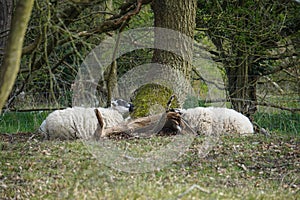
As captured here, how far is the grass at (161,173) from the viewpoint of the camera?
4.38m

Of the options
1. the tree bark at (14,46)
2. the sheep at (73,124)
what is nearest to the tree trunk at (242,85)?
the sheep at (73,124)

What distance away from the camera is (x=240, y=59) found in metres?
12.3

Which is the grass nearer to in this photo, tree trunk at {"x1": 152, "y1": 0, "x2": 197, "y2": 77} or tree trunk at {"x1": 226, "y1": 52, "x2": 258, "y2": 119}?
tree trunk at {"x1": 152, "y1": 0, "x2": 197, "y2": 77}

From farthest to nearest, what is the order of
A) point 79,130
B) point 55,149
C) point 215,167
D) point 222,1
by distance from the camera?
1. point 222,1
2. point 79,130
3. point 55,149
4. point 215,167

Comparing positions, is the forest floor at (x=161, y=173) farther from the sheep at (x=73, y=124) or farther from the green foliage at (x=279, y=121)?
the green foliage at (x=279, y=121)

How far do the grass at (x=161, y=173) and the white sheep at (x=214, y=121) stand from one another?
2.37 feet

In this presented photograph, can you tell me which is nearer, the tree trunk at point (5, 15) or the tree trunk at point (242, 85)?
the tree trunk at point (5, 15)

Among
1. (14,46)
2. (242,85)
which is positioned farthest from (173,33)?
(14,46)

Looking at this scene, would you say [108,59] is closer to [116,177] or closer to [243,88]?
[243,88]

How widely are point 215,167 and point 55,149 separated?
2.15m

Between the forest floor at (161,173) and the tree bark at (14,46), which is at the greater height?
the tree bark at (14,46)

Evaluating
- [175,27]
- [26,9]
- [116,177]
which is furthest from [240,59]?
[26,9]

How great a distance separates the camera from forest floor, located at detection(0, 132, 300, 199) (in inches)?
172

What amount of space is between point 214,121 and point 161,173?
309 centimetres
